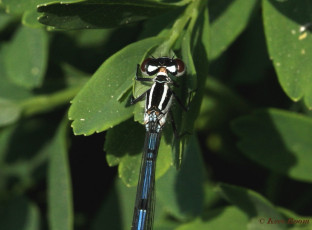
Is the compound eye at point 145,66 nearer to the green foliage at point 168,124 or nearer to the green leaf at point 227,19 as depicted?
the green foliage at point 168,124

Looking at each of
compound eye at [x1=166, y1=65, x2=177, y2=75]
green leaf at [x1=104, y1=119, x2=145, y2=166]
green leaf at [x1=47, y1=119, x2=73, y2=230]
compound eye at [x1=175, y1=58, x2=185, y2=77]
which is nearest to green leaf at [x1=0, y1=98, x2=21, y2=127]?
green leaf at [x1=47, y1=119, x2=73, y2=230]

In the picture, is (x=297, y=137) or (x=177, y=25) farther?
(x=297, y=137)

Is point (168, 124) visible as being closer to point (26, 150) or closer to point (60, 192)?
point (60, 192)

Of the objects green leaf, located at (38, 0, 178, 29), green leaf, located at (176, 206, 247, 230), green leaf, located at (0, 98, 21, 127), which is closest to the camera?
green leaf, located at (38, 0, 178, 29)

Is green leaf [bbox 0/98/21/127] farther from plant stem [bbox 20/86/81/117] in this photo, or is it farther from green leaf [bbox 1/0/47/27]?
green leaf [bbox 1/0/47/27]

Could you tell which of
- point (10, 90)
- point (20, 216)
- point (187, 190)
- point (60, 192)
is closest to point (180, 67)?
point (187, 190)

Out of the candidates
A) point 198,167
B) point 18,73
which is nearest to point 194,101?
point 198,167

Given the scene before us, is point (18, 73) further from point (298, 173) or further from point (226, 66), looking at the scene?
point (298, 173)

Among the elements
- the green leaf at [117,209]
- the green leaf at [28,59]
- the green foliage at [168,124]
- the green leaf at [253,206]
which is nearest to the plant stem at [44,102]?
the green foliage at [168,124]
